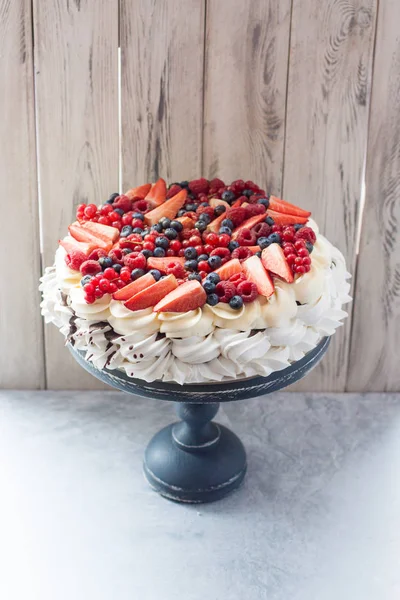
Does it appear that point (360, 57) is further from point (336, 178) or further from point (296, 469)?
point (296, 469)

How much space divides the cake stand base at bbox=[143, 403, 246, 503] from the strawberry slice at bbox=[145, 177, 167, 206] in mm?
517

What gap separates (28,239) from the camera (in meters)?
2.20

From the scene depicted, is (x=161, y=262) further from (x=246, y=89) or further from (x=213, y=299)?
(x=246, y=89)

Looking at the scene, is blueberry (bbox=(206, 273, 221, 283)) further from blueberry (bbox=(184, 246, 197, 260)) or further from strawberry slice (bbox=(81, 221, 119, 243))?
strawberry slice (bbox=(81, 221, 119, 243))

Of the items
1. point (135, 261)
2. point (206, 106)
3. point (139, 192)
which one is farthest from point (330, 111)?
point (135, 261)

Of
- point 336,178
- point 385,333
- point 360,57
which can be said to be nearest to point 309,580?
point 385,333

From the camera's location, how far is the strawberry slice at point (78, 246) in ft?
5.60

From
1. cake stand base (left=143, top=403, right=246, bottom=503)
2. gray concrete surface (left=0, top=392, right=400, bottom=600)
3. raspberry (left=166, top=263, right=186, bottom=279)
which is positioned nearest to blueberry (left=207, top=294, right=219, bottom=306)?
raspberry (left=166, top=263, right=186, bottom=279)

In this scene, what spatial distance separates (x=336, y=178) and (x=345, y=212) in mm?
103

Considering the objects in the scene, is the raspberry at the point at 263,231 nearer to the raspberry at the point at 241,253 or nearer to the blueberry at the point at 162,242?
the raspberry at the point at 241,253

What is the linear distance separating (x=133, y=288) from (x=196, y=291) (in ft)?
0.43

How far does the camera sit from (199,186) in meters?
1.98

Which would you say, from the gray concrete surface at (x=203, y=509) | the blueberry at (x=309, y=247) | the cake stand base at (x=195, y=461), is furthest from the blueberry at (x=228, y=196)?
the gray concrete surface at (x=203, y=509)

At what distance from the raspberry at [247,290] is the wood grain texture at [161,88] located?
654mm
